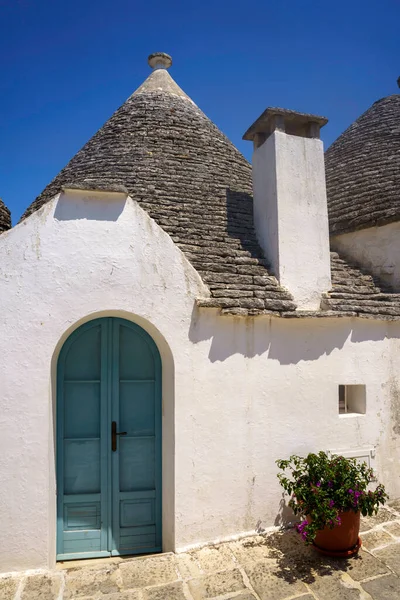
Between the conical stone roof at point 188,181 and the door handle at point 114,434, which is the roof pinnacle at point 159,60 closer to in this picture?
the conical stone roof at point 188,181

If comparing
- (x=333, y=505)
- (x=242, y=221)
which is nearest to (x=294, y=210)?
(x=242, y=221)

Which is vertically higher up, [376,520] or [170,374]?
[170,374]

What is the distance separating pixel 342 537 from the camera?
4.52 m

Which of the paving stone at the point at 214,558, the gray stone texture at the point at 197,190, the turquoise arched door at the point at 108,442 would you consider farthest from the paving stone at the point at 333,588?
the gray stone texture at the point at 197,190

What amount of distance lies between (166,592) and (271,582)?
3.48 feet

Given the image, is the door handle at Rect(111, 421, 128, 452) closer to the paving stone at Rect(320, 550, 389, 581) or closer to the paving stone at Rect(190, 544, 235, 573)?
the paving stone at Rect(190, 544, 235, 573)

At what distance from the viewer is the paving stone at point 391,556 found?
14.4 feet

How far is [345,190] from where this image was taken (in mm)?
8859

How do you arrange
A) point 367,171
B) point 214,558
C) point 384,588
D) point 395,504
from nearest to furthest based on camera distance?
point 384,588 < point 214,558 < point 395,504 < point 367,171

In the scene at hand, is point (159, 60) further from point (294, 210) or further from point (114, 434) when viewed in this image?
point (114, 434)

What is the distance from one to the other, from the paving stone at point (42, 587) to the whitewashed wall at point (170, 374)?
0.15 m

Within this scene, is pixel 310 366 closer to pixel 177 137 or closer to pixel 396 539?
pixel 396 539

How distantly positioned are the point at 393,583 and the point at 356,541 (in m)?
0.58

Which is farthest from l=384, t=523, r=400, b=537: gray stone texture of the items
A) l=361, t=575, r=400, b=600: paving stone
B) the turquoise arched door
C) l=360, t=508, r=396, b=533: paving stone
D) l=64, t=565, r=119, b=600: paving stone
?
l=64, t=565, r=119, b=600: paving stone
